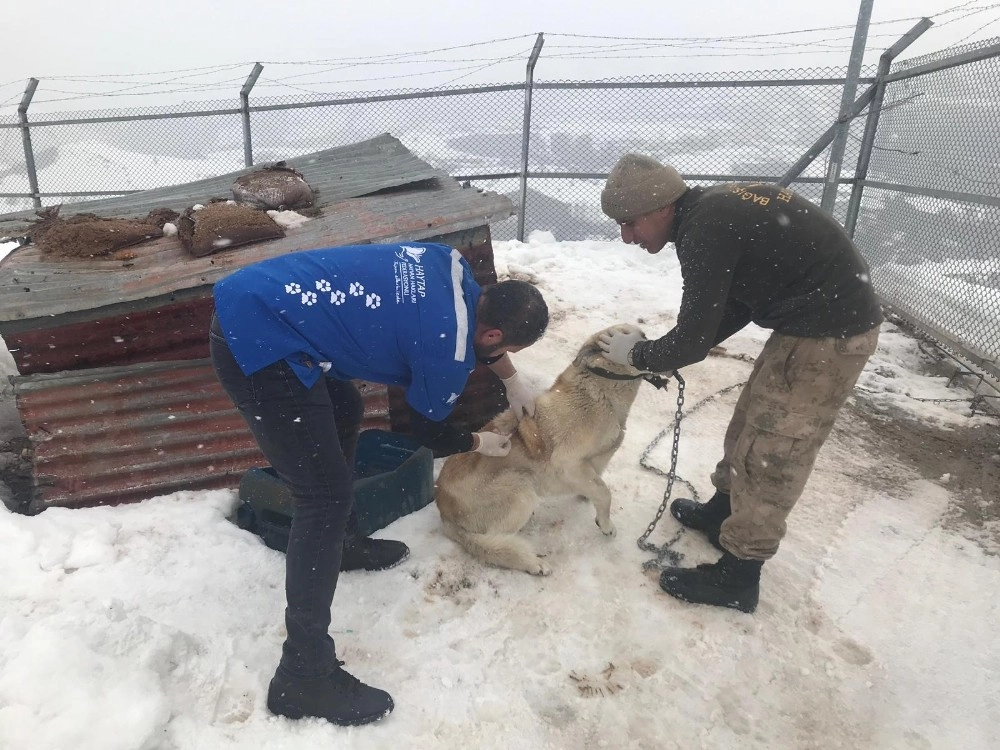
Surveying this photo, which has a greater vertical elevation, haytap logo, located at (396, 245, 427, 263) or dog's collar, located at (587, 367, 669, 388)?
haytap logo, located at (396, 245, 427, 263)

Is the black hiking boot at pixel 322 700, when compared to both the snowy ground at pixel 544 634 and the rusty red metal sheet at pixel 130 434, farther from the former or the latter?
the rusty red metal sheet at pixel 130 434

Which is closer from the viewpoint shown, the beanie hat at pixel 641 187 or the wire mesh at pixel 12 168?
the beanie hat at pixel 641 187

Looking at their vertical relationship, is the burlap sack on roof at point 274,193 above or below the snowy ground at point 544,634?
above

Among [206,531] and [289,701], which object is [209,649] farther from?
[206,531]

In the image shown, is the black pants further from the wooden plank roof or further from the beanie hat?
the wooden plank roof

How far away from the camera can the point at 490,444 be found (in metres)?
2.78

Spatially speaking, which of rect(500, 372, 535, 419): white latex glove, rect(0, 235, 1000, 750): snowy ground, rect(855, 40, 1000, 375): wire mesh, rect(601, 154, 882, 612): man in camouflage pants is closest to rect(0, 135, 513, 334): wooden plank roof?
rect(0, 235, 1000, 750): snowy ground

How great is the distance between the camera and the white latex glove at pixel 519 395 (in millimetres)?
2908

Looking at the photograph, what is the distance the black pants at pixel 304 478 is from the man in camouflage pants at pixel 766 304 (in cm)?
133

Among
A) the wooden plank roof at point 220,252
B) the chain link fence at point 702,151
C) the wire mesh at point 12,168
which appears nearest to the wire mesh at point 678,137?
the chain link fence at point 702,151

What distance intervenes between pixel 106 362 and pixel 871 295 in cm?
379

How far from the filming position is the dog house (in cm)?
308

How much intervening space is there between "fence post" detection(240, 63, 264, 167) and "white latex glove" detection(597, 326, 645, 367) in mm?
7247

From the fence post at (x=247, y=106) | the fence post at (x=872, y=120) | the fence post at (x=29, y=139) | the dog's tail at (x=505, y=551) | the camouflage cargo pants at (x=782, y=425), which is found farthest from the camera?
the fence post at (x=29, y=139)
